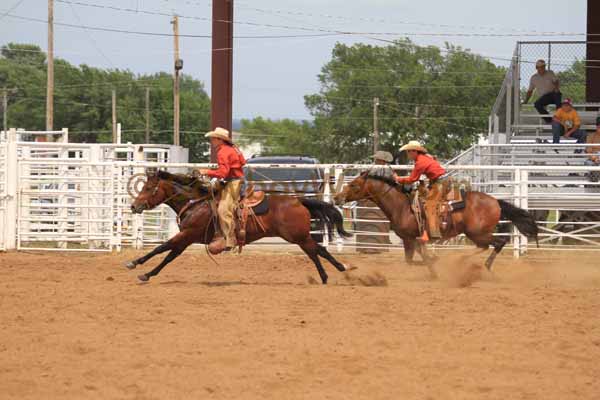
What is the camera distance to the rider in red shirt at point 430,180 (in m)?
12.5

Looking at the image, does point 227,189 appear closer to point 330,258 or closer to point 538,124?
point 330,258

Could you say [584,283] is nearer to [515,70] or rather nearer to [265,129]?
[515,70]

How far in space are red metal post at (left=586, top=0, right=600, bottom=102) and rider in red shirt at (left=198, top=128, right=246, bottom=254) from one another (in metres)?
13.9

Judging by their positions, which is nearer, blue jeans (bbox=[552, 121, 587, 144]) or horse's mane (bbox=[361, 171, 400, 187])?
horse's mane (bbox=[361, 171, 400, 187])

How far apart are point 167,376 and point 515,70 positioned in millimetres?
15838

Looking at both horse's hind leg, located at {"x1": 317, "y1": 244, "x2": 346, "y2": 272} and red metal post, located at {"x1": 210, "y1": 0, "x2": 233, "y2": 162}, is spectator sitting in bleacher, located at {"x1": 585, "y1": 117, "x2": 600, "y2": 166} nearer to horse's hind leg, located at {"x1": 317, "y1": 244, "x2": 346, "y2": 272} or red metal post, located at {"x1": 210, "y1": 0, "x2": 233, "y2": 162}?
red metal post, located at {"x1": 210, "y1": 0, "x2": 233, "y2": 162}

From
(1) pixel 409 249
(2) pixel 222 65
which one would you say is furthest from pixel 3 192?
(1) pixel 409 249

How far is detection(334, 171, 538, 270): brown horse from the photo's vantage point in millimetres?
12695

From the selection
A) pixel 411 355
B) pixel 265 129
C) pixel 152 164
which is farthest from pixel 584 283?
pixel 265 129

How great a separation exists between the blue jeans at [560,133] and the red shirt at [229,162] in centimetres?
1031

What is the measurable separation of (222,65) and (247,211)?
786 centimetres

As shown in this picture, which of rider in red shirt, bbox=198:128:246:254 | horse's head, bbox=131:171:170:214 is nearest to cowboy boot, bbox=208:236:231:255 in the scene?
rider in red shirt, bbox=198:128:246:254

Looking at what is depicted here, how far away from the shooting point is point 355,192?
42.0 ft

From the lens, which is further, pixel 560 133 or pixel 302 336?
pixel 560 133
